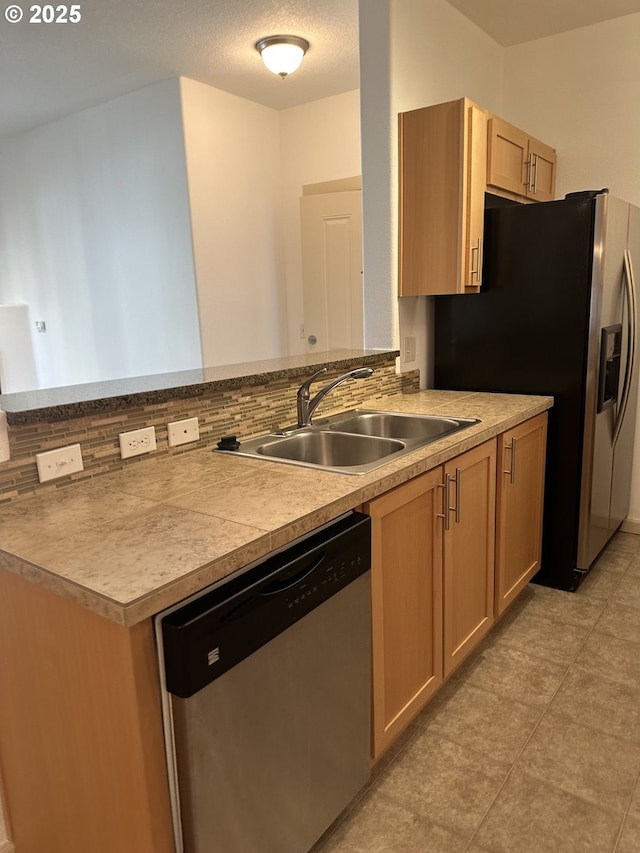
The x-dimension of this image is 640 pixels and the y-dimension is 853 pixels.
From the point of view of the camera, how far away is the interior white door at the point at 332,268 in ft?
13.7

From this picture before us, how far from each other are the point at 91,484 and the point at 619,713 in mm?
1778

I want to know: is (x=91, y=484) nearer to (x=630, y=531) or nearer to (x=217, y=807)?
(x=217, y=807)

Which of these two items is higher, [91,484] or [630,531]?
[91,484]

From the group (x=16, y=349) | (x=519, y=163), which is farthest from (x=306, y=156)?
(x=16, y=349)

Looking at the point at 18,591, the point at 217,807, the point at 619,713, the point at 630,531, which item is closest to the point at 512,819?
the point at 619,713

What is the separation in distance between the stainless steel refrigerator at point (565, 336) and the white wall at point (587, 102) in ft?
1.51

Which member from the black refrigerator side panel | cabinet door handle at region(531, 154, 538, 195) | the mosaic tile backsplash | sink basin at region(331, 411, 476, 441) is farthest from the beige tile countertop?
cabinet door handle at region(531, 154, 538, 195)

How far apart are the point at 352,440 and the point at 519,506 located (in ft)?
2.70

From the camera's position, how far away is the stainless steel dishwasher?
1.05 m

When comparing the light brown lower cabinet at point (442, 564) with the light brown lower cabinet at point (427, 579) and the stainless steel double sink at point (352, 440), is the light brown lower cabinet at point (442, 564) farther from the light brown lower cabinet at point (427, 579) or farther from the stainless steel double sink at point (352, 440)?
the stainless steel double sink at point (352, 440)

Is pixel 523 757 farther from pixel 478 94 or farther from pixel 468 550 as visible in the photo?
pixel 478 94

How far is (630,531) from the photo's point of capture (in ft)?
11.0

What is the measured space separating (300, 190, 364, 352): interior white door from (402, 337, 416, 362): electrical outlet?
148 cm

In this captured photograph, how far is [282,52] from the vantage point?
10.3 feet
